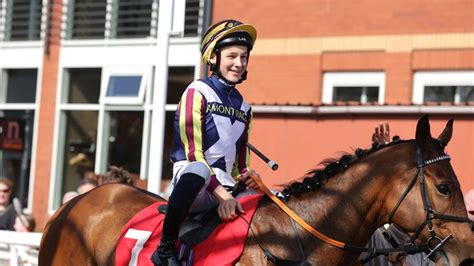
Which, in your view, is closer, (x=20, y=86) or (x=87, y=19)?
(x=87, y=19)

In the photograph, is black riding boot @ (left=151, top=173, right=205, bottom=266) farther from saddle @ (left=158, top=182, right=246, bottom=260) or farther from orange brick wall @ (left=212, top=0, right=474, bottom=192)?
orange brick wall @ (left=212, top=0, right=474, bottom=192)

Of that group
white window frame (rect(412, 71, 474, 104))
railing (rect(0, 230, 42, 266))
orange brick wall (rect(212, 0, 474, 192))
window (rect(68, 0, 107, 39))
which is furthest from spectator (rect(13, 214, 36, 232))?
window (rect(68, 0, 107, 39))

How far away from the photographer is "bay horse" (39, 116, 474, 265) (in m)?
4.89

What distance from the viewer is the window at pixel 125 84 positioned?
18.0 m

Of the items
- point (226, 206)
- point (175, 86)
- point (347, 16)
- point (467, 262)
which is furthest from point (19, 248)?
point (175, 86)

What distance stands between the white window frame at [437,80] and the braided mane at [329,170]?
32.3 ft

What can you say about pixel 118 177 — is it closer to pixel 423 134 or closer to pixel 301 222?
pixel 301 222

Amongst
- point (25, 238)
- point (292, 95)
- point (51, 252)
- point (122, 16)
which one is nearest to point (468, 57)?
point (292, 95)

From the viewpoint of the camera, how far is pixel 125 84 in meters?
18.2

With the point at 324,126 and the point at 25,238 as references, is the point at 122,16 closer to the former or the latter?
the point at 324,126

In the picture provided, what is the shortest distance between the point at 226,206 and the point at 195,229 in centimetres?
24

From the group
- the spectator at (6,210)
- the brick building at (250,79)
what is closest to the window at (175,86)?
the brick building at (250,79)

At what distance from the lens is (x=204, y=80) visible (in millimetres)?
5527

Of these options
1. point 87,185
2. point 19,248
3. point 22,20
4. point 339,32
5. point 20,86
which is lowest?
point 19,248
